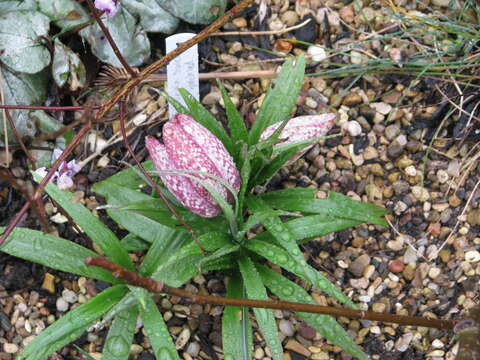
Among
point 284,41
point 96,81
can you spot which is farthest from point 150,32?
point 284,41

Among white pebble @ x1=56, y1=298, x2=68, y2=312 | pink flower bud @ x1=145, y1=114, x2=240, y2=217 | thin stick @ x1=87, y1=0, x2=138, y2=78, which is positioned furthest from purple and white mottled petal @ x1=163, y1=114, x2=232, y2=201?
white pebble @ x1=56, y1=298, x2=68, y2=312

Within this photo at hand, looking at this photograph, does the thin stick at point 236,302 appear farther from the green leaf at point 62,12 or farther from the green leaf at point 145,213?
the green leaf at point 62,12

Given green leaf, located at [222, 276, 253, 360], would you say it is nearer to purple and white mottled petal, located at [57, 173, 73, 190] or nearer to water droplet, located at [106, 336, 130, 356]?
water droplet, located at [106, 336, 130, 356]

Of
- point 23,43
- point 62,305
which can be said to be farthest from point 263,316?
point 23,43

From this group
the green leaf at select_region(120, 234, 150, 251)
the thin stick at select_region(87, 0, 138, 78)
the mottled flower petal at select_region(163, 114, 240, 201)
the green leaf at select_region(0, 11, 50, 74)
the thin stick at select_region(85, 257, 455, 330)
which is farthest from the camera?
the green leaf at select_region(0, 11, 50, 74)

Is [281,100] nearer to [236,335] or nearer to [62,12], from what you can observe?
[236,335]

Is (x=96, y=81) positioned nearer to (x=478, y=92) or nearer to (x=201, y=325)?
(x=201, y=325)
